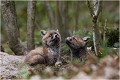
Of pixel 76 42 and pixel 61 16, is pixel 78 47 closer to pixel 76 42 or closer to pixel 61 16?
pixel 76 42

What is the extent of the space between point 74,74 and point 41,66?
4461 mm

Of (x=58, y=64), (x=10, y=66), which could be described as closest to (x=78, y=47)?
(x=58, y=64)

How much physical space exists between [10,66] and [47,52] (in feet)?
3.77

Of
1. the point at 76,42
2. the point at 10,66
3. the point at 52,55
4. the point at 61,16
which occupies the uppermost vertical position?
the point at 61,16

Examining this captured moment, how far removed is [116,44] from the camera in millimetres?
14586

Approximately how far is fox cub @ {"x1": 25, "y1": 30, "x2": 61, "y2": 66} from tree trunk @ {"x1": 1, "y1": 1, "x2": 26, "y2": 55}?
2.44m

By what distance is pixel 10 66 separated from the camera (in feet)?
38.8

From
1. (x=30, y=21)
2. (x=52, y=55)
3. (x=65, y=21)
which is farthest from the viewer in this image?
(x=65, y=21)

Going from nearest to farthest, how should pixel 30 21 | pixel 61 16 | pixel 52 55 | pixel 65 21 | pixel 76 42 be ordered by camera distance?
pixel 52 55
pixel 76 42
pixel 30 21
pixel 61 16
pixel 65 21

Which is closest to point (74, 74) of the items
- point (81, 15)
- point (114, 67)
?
point (114, 67)

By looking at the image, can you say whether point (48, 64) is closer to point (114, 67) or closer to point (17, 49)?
point (17, 49)

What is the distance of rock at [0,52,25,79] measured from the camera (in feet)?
35.0

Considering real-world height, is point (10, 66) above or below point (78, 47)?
below

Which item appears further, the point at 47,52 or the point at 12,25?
the point at 12,25
